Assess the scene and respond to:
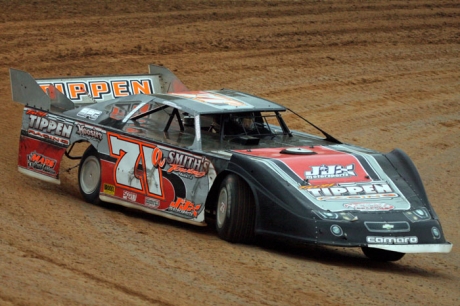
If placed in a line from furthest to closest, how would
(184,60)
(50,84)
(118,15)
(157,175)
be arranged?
(118,15) < (184,60) < (50,84) < (157,175)

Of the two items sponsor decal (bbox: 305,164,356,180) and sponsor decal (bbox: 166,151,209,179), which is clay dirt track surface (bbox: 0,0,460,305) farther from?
sponsor decal (bbox: 305,164,356,180)

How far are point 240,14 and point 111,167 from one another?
11.9m

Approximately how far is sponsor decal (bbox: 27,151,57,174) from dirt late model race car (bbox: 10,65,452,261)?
12mm

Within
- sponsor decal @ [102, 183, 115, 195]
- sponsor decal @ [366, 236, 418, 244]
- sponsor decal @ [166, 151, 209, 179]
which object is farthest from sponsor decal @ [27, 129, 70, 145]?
sponsor decal @ [366, 236, 418, 244]

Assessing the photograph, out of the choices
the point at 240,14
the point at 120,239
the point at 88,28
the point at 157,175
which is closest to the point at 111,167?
the point at 157,175

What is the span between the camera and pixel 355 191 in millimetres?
8531

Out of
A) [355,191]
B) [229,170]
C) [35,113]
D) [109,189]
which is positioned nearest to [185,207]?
[229,170]

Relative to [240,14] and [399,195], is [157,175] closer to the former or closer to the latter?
[399,195]

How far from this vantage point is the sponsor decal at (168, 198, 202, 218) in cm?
910

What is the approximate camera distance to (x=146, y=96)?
10.5m

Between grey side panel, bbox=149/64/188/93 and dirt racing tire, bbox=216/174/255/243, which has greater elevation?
grey side panel, bbox=149/64/188/93

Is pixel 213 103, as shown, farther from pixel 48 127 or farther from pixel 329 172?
pixel 48 127

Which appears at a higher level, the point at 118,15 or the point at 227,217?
the point at 118,15

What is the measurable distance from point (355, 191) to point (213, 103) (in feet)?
7.02
